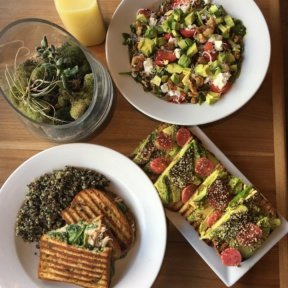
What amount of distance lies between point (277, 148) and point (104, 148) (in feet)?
1.59

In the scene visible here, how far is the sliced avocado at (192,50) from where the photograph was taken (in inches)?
54.4

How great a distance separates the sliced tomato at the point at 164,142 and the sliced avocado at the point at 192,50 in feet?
0.78

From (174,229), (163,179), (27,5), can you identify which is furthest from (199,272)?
(27,5)

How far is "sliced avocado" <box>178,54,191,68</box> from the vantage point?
1.37m

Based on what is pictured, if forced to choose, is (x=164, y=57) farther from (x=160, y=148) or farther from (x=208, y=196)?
(x=208, y=196)

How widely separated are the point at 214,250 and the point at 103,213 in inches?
12.1

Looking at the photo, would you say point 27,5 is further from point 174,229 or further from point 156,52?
point 174,229

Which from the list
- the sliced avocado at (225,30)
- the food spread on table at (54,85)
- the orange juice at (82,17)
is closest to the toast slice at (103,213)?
the food spread on table at (54,85)

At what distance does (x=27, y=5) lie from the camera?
1.54 metres

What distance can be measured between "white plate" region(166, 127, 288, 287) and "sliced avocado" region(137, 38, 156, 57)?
0.31m

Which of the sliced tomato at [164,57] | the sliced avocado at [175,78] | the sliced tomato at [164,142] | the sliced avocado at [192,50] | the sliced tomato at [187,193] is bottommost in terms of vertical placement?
the sliced tomato at [187,193]

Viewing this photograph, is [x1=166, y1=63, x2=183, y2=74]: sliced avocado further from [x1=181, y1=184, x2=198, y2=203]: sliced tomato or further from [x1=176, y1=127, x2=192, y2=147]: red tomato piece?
[x1=181, y1=184, x2=198, y2=203]: sliced tomato

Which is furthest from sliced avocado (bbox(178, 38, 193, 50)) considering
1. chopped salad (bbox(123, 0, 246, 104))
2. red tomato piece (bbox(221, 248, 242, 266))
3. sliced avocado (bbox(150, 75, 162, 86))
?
red tomato piece (bbox(221, 248, 242, 266))

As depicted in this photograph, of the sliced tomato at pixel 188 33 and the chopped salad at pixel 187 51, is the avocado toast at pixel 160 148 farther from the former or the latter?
the sliced tomato at pixel 188 33
